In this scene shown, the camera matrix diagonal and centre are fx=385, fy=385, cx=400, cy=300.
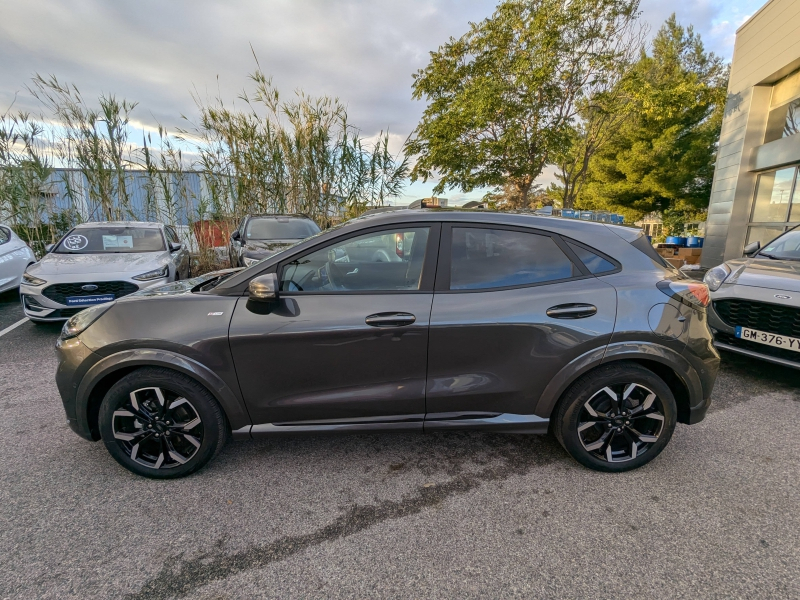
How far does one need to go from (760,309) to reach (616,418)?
97.7 inches

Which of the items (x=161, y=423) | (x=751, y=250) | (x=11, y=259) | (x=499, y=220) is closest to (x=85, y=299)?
(x=11, y=259)

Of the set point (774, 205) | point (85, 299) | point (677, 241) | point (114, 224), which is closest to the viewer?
point (85, 299)

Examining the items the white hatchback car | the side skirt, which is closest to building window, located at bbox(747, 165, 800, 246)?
the side skirt

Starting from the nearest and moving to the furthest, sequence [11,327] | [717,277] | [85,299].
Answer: [717,277] < [85,299] < [11,327]

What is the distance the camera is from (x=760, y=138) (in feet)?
33.4

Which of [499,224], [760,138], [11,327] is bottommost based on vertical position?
[11,327]

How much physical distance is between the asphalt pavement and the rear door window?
1.21 metres

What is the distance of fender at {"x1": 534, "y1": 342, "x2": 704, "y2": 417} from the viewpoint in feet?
7.29

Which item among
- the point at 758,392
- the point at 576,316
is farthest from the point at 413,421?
the point at 758,392

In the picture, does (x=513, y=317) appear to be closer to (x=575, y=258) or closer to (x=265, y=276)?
(x=575, y=258)

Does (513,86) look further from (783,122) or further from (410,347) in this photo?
(410,347)

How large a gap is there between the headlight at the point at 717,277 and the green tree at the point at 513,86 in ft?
22.7

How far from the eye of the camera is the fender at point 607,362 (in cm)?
222

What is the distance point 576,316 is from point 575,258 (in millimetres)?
361
